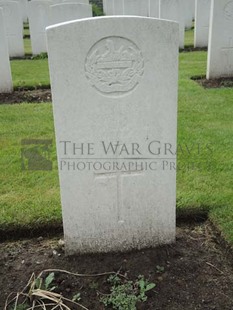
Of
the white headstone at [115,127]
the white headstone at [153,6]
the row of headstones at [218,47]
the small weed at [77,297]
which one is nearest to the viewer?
the white headstone at [115,127]

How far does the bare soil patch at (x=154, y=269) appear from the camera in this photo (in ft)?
7.52

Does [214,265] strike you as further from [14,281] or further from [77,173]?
[14,281]

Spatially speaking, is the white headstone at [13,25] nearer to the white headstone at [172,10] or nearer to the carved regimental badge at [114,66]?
the white headstone at [172,10]

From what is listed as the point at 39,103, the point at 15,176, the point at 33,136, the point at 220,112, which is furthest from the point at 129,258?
the point at 39,103

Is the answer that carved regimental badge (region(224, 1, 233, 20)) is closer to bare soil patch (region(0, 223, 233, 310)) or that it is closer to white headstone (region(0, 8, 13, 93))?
white headstone (region(0, 8, 13, 93))

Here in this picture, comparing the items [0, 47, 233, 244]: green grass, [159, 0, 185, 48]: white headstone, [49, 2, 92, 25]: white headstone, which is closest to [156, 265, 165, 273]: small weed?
[0, 47, 233, 244]: green grass

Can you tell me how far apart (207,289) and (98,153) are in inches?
41.3

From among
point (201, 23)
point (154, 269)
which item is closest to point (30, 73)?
point (201, 23)

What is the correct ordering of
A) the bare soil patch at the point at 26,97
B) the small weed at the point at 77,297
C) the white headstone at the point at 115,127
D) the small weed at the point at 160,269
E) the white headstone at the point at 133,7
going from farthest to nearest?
the white headstone at the point at 133,7 < the bare soil patch at the point at 26,97 < the small weed at the point at 160,269 < the small weed at the point at 77,297 < the white headstone at the point at 115,127

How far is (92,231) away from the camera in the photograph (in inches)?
103

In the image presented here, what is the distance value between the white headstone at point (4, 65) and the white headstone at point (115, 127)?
181 inches

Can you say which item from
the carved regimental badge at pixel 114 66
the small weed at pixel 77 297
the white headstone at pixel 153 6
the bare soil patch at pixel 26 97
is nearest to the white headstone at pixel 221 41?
the bare soil patch at pixel 26 97

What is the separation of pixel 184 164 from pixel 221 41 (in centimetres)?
387

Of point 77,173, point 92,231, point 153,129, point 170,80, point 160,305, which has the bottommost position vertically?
point 160,305
